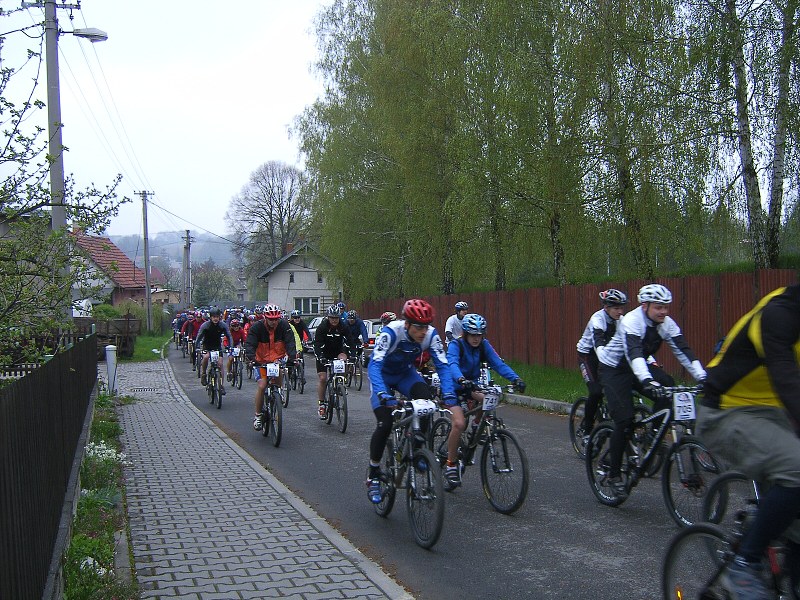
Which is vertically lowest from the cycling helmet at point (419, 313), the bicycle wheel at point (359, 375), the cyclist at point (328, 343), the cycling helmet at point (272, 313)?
the bicycle wheel at point (359, 375)

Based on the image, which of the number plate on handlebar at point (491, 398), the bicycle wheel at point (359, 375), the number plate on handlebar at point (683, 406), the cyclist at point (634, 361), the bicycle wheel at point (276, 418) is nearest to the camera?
the number plate on handlebar at point (683, 406)

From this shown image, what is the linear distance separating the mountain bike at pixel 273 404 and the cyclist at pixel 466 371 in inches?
153

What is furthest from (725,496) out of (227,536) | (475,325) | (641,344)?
(227,536)

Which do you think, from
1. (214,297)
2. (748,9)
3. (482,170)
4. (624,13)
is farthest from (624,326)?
(214,297)

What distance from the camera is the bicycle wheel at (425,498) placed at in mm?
6262

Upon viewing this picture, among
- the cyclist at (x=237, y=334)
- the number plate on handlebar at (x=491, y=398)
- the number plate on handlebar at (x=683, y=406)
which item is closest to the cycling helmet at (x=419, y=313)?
the number plate on handlebar at (x=491, y=398)

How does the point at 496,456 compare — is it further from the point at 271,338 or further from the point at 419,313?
the point at 271,338

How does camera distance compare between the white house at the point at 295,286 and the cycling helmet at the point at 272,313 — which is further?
the white house at the point at 295,286

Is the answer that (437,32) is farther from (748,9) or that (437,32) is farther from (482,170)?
(748,9)

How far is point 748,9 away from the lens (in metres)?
14.3

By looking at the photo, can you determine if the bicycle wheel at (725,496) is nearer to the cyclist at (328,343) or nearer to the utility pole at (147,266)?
the cyclist at (328,343)

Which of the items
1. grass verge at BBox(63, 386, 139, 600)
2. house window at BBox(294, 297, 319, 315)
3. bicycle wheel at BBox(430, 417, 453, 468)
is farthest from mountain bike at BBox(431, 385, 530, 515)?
house window at BBox(294, 297, 319, 315)

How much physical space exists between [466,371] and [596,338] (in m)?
1.57

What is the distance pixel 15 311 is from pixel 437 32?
65.5 feet
